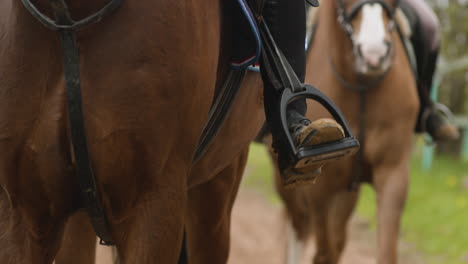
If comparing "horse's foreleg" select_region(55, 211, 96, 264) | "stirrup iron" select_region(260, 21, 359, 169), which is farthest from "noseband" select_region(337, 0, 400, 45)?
"horse's foreleg" select_region(55, 211, 96, 264)

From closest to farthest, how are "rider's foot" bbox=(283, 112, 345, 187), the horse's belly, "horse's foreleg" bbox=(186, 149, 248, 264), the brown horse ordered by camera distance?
1. "rider's foot" bbox=(283, 112, 345, 187)
2. the horse's belly
3. "horse's foreleg" bbox=(186, 149, 248, 264)
4. the brown horse

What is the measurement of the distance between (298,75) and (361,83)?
2554mm

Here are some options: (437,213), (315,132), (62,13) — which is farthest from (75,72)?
(437,213)

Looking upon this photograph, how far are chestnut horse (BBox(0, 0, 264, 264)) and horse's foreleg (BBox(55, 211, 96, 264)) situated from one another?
0.68 metres

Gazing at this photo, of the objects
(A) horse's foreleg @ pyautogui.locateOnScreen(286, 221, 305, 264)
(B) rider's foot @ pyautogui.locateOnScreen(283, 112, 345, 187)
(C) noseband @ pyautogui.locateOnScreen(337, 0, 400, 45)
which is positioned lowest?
(A) horse's foreleg @ pyautogui.locateOnScreen(286, 221, 305, 264)

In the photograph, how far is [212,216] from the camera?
319cm

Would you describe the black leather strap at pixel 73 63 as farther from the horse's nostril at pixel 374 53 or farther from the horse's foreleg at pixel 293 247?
the horse's foreleg at pixel 293 247

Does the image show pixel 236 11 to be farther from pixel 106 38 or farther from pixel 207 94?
pixel 106 38

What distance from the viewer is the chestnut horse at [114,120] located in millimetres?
1940

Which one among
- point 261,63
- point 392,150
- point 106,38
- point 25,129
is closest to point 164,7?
point 106,38

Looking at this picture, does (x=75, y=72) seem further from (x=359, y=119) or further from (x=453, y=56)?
(x=453, y=56)

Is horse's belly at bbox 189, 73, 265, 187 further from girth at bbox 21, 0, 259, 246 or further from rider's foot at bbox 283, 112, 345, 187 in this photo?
girth at bbox 21, 0, 259, 246

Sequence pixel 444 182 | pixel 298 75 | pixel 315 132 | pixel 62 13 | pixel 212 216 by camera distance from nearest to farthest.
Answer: pixel 62 13 < pixel 315 132 < pixel 298 75 < pixel 212 216 < pixel 444 182

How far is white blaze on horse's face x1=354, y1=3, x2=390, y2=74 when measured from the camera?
468 centimetres
